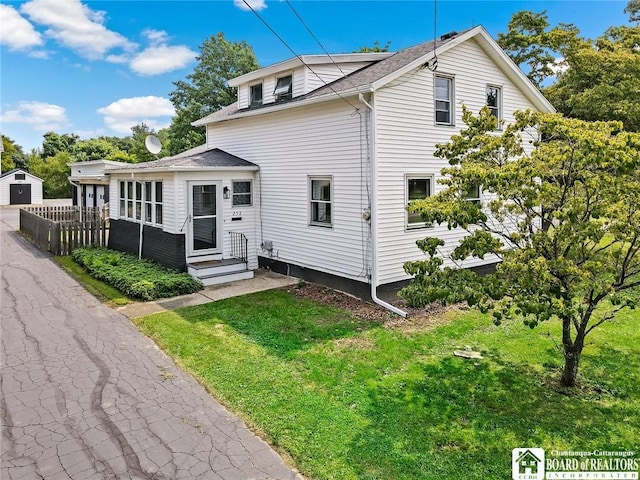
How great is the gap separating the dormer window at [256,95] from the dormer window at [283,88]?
1032 millimetres

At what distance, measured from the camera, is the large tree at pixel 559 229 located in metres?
4.84

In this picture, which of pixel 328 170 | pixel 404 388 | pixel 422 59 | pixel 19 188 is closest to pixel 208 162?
pixel 328 170

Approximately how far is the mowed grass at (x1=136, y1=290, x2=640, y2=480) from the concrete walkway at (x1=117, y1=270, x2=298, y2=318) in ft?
2.22

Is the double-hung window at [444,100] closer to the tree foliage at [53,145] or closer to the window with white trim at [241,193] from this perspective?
the window with white trim at [241,193]

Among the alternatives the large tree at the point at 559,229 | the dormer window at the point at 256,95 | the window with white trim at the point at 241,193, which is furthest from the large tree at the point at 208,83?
the large tree at the point at 559,229

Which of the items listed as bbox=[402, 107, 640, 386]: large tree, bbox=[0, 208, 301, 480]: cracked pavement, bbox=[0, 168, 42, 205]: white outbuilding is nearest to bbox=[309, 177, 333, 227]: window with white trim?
bbox=[402, 107, 640, 386]: large tree

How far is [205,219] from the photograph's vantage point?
12328 millimetres

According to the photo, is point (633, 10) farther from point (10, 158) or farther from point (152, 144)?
point (10, 158)

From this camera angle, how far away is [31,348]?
729 cm

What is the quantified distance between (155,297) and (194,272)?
4.97 ft

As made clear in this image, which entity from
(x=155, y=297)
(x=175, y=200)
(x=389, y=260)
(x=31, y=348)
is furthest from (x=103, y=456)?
(x=175, y=200)

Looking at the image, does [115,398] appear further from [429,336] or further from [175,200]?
[175,200]

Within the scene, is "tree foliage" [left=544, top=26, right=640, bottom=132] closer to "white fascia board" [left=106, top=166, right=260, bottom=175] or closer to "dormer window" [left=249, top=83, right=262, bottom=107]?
"dormer window" [left=249, top=83, right=262, bottom=107]

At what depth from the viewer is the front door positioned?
12086 millimetres
